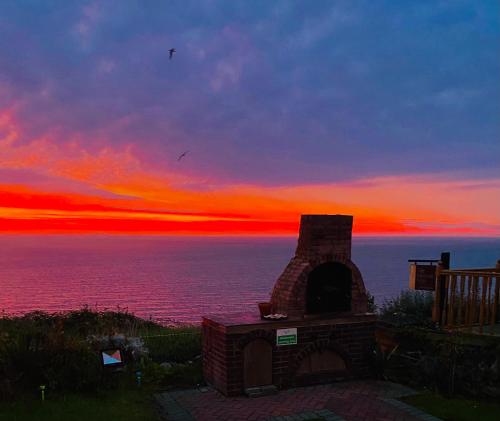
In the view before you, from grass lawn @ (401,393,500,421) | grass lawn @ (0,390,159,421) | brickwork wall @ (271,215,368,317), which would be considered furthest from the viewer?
brickwork wall @ (271,215,368,317)

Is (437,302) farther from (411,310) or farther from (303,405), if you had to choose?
(303,405)

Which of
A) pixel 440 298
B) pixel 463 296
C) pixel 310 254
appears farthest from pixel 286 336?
pixel 463 296

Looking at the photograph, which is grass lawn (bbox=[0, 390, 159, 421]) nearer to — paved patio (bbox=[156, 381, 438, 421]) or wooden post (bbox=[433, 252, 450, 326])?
paved patio (bbox=[156, 381, 438, 421])

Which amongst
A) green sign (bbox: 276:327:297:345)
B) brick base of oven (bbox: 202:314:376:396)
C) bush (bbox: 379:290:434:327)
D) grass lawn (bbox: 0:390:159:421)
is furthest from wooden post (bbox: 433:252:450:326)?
grass lawn (bbox: 0:390:159:421)

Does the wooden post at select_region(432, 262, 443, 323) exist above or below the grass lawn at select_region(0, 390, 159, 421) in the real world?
above

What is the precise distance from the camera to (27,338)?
8.91 m

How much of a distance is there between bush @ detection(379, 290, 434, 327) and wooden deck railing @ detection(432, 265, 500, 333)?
394 mm

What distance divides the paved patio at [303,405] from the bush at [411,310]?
1.56 meters

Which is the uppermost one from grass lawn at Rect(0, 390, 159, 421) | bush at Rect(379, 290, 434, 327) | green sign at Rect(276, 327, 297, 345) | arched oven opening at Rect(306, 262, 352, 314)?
arched oven opening at Rect(306, 262, 352, 314)

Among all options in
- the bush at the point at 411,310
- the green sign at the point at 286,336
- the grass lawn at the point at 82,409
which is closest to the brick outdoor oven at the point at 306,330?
the green sign at the point at 286,336

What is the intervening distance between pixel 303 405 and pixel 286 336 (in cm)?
135

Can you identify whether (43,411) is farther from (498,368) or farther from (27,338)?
(498,368)

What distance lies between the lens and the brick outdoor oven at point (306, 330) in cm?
884

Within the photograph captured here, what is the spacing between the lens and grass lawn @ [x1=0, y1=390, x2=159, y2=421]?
23.4ft
